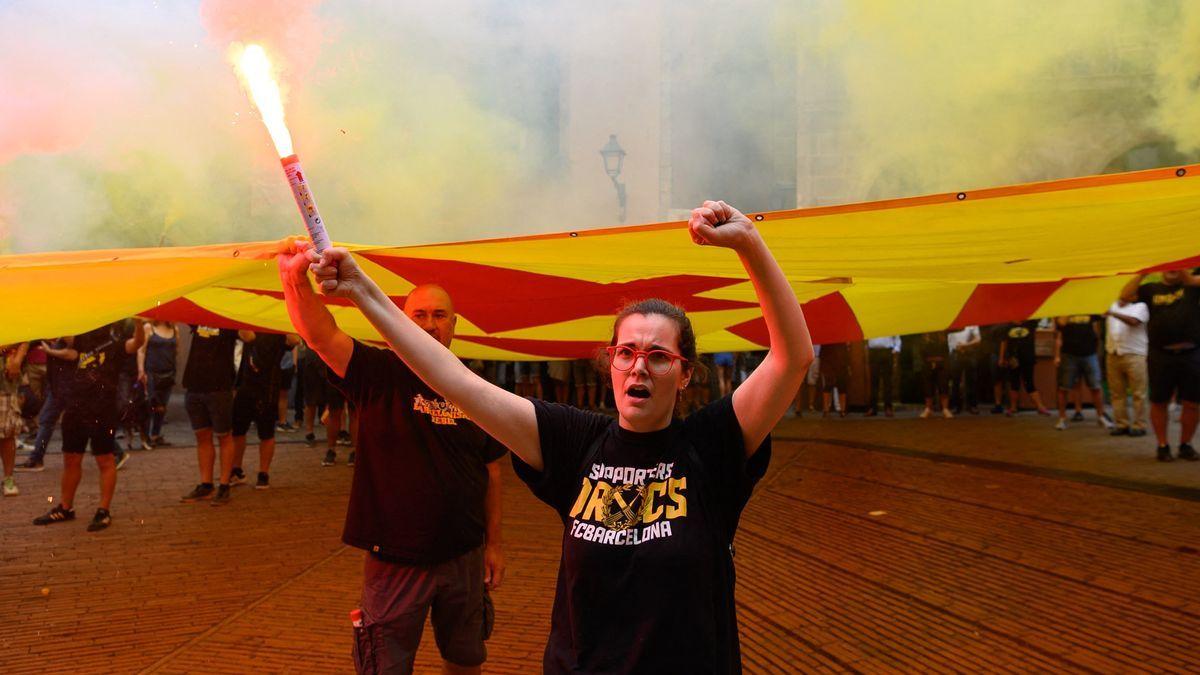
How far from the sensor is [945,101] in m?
9.26

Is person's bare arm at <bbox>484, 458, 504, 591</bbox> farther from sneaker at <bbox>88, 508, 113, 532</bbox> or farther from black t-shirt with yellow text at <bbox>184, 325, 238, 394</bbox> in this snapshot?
black t-shirt with yellow text at <bbox>184, 325, 238, 394</bbox>

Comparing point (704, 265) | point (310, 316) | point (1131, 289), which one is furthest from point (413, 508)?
point (1131, 289)

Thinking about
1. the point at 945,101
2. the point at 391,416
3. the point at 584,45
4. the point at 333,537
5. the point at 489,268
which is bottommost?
the point at 333,537

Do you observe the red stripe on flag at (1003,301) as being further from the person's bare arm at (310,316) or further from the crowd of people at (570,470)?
the person's bare arm at (310,316)

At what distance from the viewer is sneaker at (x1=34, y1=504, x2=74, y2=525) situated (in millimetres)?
5775

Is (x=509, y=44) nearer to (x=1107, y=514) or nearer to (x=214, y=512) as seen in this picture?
(x=214, y=512)

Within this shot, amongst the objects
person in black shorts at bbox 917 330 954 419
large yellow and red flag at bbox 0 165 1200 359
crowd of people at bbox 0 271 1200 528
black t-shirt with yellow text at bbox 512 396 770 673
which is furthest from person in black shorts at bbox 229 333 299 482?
person in black shorts at bbox 917 330 954 419

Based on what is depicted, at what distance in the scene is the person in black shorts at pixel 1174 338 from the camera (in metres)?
6.45

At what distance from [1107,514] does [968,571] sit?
5.44 feet

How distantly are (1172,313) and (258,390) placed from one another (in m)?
6.91

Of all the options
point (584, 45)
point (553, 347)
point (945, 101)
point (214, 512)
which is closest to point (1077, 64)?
point (945, 101)

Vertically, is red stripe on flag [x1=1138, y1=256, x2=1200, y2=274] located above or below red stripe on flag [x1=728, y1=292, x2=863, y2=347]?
above

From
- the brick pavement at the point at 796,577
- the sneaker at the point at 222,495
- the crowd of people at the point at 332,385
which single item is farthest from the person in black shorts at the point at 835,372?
the sneaker at the point at 222,495

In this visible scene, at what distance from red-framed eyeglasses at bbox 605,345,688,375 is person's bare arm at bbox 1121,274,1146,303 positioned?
553 cm
